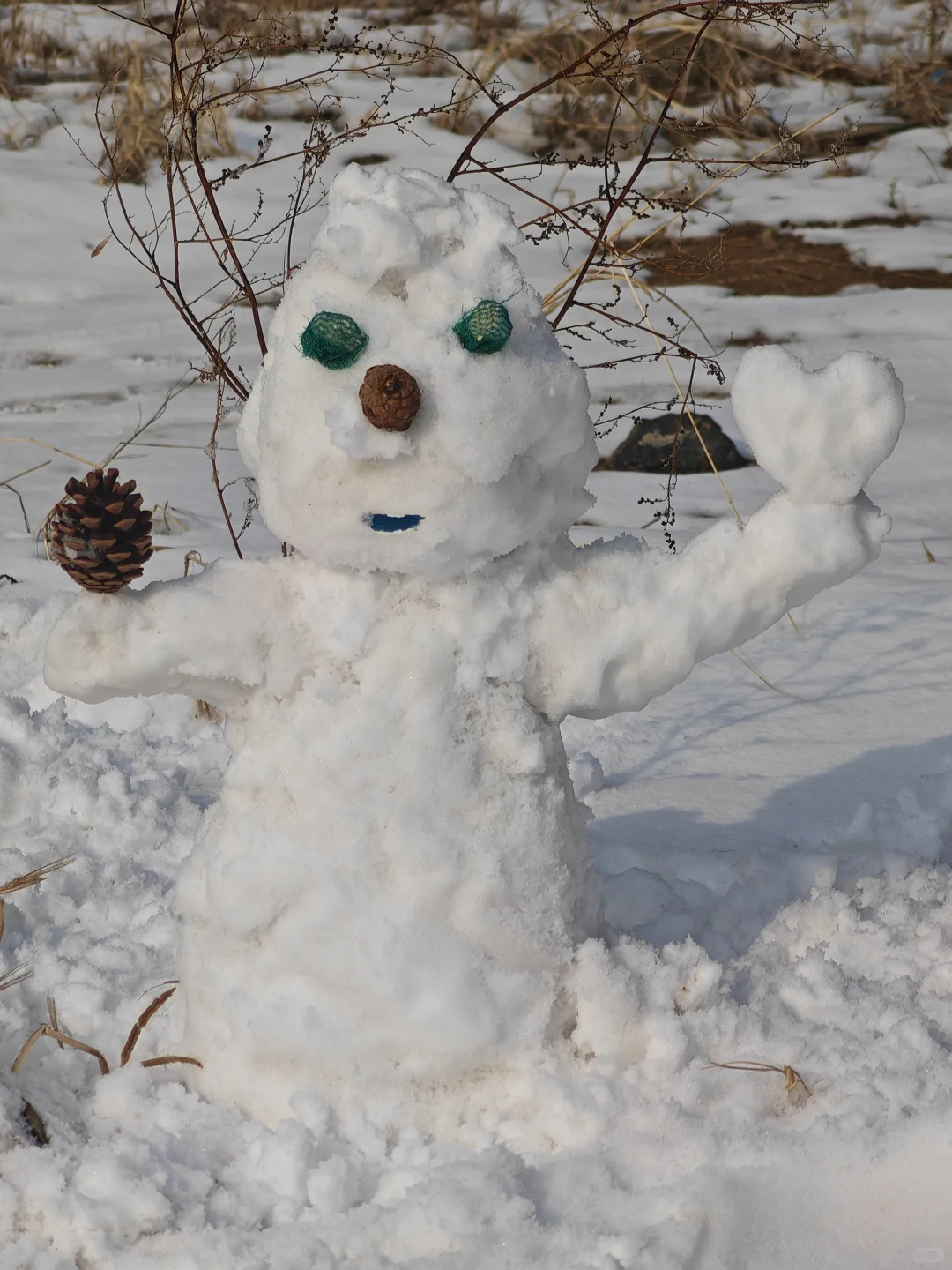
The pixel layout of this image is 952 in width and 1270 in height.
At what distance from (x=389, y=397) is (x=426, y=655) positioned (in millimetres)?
363

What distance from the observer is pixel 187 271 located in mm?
6453

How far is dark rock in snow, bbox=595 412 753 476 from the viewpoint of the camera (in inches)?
184

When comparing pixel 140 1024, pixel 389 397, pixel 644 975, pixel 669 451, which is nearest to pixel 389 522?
pixel 389 397

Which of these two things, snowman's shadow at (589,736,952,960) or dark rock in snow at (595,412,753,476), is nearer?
snowman's shadow at (589,736,952,960)

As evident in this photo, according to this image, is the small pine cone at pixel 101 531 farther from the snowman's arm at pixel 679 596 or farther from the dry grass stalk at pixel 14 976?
the dry grass stalk at pixel 14 976

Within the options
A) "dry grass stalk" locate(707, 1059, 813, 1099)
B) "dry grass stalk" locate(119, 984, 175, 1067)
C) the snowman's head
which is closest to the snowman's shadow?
"dry grass stalk" locate(707, 1059, 813, 1099)

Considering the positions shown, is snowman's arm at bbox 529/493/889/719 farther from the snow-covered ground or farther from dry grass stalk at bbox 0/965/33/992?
dry grass stalk at bbox 0/965/33/992

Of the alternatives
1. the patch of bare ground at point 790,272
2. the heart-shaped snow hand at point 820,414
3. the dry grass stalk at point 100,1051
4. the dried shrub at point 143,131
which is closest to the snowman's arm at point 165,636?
the dry grass stalk at point 100,1051

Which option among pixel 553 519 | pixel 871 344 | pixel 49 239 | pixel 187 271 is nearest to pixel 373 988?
pixel 553 519

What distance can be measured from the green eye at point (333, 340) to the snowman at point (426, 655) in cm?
3

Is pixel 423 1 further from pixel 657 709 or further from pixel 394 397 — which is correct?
pixel 394 397

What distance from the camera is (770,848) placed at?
9.57 feet

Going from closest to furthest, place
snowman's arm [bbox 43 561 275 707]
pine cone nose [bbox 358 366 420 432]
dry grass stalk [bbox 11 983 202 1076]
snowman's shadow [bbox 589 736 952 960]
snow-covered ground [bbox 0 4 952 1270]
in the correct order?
pine cone nose [bbox 358 366 420 432] → snow-covered ground [bbox 0 4 952 1270] → snowman's arm [bbox 43 561 275 707] → dry grass stalk [bbox 11 983 202 1076] → snowman's shadow [bbox 589 736 952 960]

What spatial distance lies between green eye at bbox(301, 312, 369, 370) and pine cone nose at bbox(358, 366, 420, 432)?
50 millimetres
